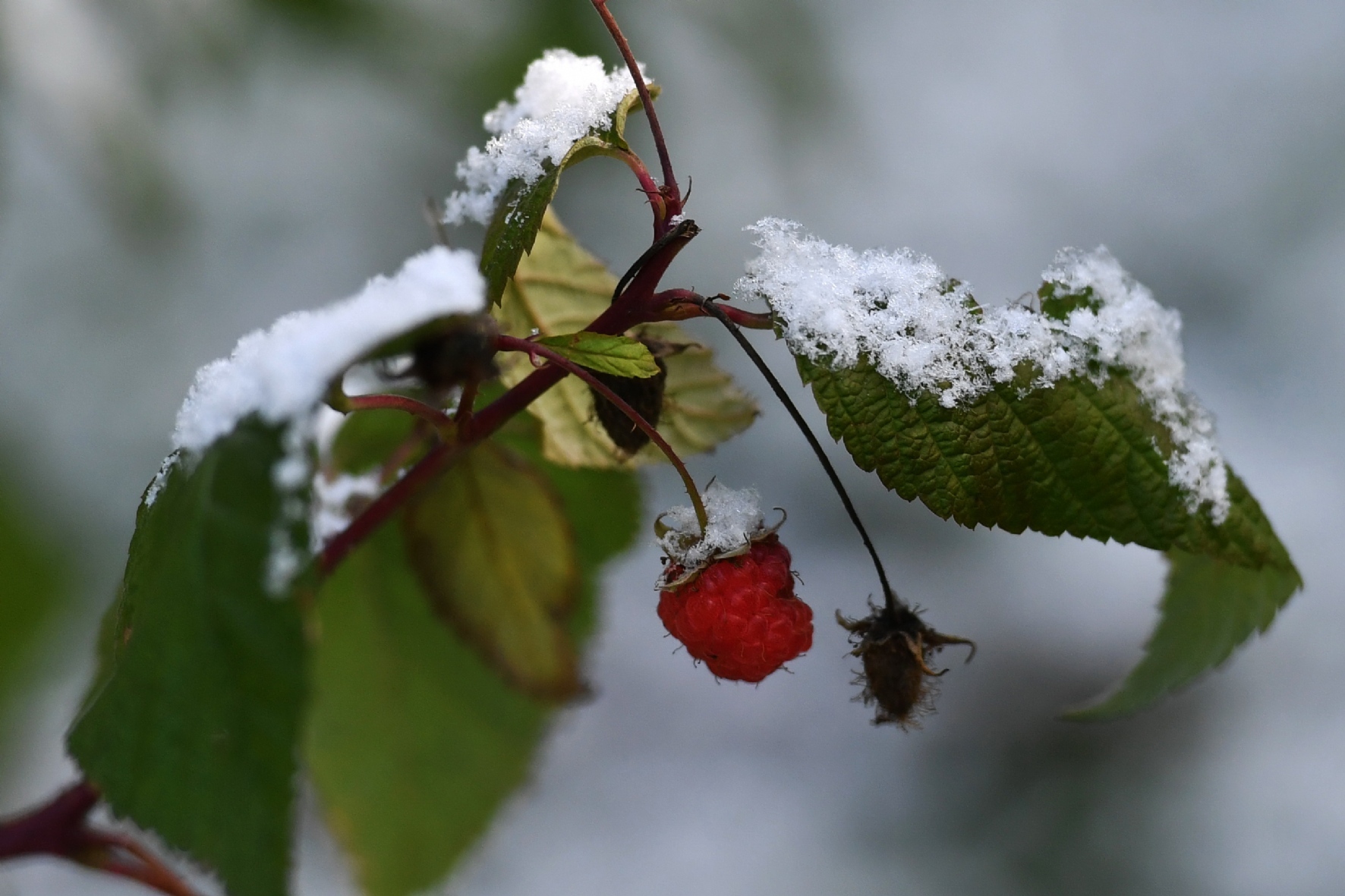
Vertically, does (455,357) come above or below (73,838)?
above

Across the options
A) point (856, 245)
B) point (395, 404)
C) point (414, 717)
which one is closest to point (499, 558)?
point (414, 717)

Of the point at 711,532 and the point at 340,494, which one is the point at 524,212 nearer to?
the point at 711,532

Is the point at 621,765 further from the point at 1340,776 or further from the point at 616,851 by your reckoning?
the point at 1340,776

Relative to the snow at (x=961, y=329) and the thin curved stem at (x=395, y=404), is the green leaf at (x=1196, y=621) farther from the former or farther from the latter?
the thin curved stem at (x=395, y=404)

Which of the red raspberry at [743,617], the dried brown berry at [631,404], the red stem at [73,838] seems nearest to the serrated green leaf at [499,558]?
the dried brown berry at [631,404]

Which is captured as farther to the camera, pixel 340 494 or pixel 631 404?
pixel 340 494

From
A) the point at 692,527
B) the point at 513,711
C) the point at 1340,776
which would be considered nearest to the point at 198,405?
the point at 692,527

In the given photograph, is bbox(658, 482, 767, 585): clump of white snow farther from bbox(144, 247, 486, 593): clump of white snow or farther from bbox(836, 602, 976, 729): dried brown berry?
bbox(144, 247, 486, 593): clump of white snow
